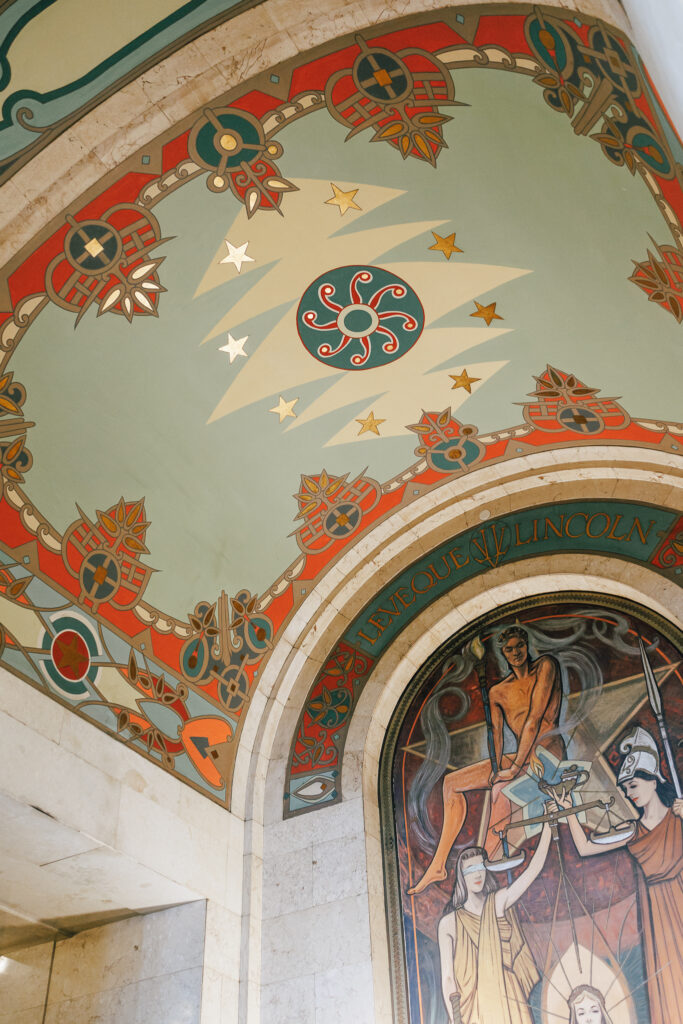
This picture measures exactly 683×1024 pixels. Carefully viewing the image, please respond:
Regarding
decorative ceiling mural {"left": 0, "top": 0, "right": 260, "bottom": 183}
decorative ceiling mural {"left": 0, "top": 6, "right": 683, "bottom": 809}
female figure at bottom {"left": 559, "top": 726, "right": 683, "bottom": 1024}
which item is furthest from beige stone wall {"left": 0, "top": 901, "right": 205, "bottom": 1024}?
decorative ceiling mural {"left": 0, "top": 0, "right": 260, "bottom": 183}

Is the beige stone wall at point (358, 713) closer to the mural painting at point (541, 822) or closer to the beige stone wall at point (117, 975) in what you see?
the mural painting at point (541, 822)

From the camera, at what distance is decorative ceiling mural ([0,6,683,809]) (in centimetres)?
585

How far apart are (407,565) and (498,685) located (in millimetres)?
1298

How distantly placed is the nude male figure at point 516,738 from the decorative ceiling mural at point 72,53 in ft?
17.3

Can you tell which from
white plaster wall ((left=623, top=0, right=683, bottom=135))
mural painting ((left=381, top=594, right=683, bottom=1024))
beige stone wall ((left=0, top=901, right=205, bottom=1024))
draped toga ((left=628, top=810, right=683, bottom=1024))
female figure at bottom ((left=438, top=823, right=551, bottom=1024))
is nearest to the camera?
white plaster wall ((left=623, top=0, right=683, bottom=135))

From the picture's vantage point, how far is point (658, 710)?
7207 millimetres

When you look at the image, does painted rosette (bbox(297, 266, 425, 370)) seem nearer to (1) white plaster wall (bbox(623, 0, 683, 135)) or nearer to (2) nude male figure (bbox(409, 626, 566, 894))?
(2) nude male figure (bbox(409, 626, 566, 894))

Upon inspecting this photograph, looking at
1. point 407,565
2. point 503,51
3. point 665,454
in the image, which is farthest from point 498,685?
point 503,51

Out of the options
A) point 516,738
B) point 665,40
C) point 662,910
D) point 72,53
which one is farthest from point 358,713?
point 665,40

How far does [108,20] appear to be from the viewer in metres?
5.32

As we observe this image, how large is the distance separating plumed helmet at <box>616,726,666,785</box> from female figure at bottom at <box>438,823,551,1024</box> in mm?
716

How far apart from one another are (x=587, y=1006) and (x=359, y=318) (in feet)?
16.3

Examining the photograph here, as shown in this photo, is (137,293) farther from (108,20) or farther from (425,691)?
(425,691)

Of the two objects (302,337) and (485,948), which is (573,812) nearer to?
(485,948)
